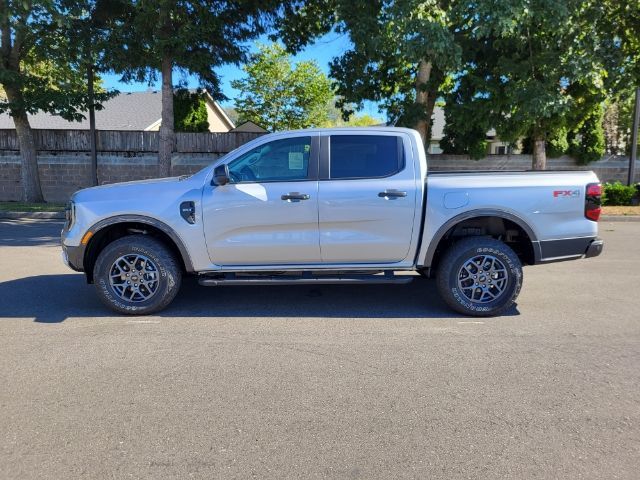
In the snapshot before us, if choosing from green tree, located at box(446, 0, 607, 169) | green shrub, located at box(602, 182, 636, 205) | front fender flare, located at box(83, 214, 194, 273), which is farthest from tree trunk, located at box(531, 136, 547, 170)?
front fender flare, located at box(83, 214, 194, 273)

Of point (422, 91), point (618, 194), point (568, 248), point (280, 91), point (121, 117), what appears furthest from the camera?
point (280, 91)

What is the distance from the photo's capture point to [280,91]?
37.7 meters

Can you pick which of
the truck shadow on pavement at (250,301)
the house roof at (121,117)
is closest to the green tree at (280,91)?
the house roof at (121,117)

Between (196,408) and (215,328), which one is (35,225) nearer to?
(215,328)

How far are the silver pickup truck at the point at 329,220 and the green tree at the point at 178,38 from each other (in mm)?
9603

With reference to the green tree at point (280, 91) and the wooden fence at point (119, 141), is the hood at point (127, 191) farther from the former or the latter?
the green tree at point (280, 91)

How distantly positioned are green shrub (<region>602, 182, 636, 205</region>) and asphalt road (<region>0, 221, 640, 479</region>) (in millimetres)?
12320

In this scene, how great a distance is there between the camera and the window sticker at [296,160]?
502cm

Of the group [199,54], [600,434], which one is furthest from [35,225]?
[600,434]

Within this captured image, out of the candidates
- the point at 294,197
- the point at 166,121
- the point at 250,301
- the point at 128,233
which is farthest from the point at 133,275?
the point at 166,121

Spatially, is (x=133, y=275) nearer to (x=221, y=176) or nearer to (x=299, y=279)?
(x=221, y=176)

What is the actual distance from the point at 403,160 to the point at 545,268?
3.85m

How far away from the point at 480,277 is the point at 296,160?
2.26 m

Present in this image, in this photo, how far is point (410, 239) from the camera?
4.96 metres
